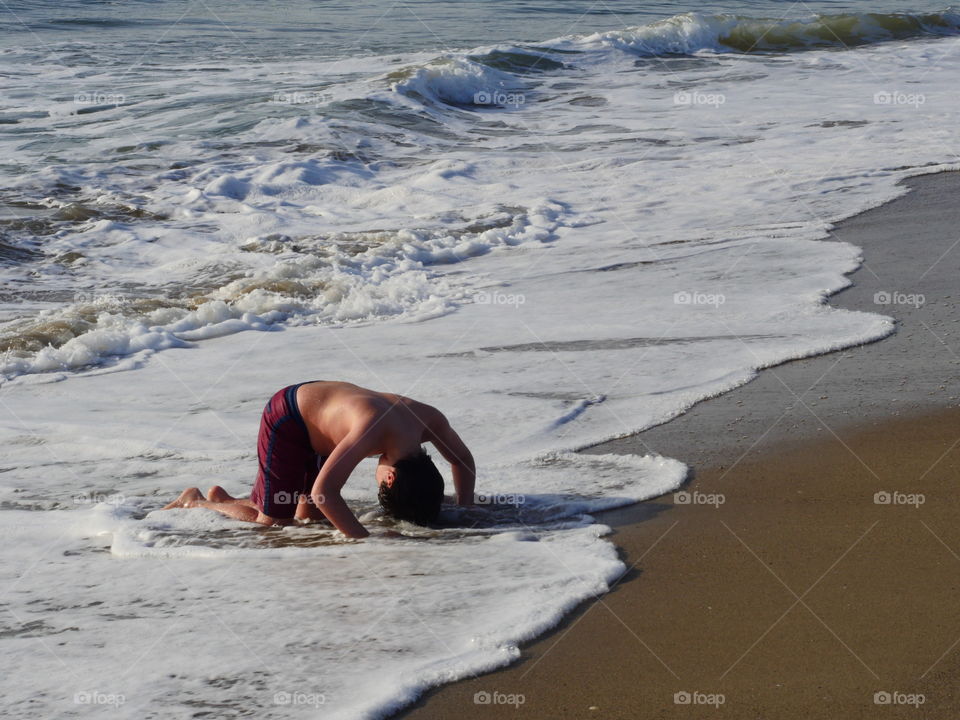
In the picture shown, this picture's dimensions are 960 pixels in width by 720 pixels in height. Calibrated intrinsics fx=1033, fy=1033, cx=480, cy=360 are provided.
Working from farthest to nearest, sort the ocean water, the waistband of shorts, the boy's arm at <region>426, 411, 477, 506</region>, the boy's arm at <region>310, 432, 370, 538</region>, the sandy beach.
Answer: the waistband of shorts → the boy's arm at <region>426, 411, 477, 506</region> → the boy's arm at <region>310, 432, 370, 538</region> → the ocean water → the sandy beach

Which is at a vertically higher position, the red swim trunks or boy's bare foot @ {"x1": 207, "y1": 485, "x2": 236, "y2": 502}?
the red swim trunks

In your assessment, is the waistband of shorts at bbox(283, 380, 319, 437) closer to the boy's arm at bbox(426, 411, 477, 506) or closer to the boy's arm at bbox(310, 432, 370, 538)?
the boy's arm at bbox(310, 432, 370, 538)

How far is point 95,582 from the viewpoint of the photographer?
11.8 ft

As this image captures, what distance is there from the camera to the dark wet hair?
12.8 feet

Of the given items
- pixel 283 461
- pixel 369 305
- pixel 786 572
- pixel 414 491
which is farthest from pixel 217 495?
pixel 369 305

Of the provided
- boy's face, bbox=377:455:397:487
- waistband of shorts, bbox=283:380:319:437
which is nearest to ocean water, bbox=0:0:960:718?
boy's face, bbox=377:455:397:487

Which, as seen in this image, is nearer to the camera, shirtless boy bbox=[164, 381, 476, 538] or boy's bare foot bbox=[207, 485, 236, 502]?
shirtless boy bbox=[164, 381, 476, 538]

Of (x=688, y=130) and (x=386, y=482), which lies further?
(x=688, y=130)

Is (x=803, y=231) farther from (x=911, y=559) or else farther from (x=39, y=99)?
(x=39, y=99)

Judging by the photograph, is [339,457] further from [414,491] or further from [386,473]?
[414,491]

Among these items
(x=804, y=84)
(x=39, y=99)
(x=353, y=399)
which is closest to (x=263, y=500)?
(x=353, y=399)

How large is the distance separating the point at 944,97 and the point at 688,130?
474 cm

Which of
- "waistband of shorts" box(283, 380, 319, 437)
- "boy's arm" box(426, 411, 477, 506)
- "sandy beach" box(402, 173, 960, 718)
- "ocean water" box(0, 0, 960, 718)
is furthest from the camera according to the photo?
"waistband of shorts" box(283, 380, 319, 437)

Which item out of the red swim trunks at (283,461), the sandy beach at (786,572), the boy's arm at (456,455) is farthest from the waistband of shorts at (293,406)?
the sandy beach at (786,572)
